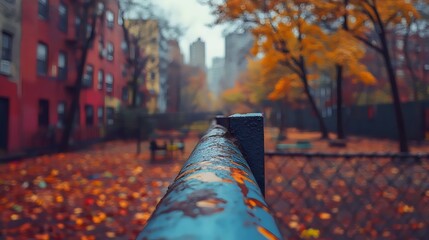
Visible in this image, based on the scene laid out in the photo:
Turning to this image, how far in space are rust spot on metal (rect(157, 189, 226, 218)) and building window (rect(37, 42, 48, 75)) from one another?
68.4 ft

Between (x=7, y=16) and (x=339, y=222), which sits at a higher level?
(x=7, y=16)

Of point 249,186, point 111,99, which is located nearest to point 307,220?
point 249,186

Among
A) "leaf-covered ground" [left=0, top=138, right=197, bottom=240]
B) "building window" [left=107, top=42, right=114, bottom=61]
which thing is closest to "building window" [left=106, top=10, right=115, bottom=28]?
"building window" [left=107, top=42, right=114, bottom=61]

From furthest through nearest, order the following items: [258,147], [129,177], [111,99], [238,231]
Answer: [111,99] → [129,177] → [258,147] → [238,231]

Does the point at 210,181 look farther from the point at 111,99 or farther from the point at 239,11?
the point at 111,99

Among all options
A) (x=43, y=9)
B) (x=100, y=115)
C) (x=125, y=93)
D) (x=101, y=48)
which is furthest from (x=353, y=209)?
(x=125, y=93)

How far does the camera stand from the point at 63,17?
68.2 feet

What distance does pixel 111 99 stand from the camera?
3125 cm

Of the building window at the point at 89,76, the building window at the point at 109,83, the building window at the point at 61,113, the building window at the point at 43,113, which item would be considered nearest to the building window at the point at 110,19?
the building window at the point at 109,83

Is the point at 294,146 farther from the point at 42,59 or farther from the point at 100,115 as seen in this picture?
the point at 100,115

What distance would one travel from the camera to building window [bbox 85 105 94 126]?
2559 centimetres

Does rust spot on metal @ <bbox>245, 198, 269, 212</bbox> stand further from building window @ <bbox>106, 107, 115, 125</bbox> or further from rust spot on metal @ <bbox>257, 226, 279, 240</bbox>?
building window @ <bbox>106, 107, 115, 125</bbox>

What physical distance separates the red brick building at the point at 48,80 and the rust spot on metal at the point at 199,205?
1748cm

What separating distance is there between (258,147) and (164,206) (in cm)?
66
